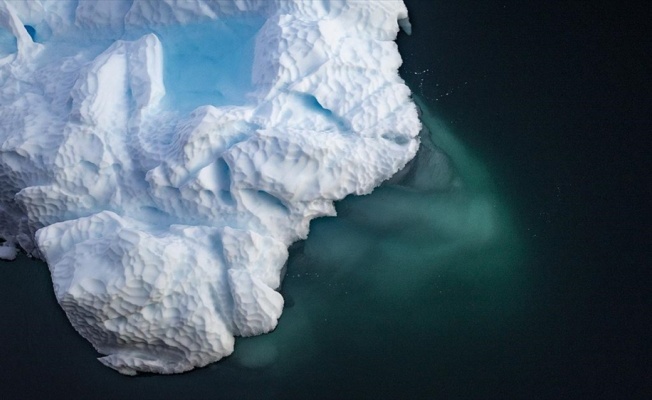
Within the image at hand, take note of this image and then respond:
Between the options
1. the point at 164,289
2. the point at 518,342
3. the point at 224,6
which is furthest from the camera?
the point at 224,6

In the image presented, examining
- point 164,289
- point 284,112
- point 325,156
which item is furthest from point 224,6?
point 164,289

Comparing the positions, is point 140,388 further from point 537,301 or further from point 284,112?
point 537,301

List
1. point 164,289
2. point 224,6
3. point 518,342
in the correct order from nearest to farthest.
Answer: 1. point 164,289
2. point 518,342
3. point 224,6

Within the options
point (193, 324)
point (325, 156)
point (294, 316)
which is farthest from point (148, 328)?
point (325, 156)

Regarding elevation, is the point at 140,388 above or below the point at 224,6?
below

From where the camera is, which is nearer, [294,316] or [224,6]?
[294,316]

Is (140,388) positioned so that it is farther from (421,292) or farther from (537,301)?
(537,301)

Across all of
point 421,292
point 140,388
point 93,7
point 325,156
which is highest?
point 93,7
